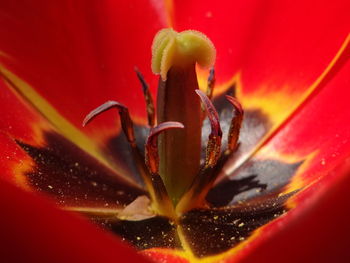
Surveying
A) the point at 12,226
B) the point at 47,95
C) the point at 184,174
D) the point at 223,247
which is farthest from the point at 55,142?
the point at 12,226

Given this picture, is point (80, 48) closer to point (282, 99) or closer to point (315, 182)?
point (282, 99)

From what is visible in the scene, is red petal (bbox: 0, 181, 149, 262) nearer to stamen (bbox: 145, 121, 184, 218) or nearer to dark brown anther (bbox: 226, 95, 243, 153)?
stamen (bbox: 145, 121, 184, 218)

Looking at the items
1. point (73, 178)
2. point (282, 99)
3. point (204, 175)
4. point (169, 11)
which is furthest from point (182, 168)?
point (169, 11)

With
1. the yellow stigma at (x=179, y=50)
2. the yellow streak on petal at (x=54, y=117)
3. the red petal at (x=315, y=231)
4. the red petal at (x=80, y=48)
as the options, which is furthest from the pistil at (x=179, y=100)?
the red petal at (x=315, y=231)

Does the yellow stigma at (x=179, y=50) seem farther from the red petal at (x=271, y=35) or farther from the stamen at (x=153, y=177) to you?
the red petal at (x=271, y=35)

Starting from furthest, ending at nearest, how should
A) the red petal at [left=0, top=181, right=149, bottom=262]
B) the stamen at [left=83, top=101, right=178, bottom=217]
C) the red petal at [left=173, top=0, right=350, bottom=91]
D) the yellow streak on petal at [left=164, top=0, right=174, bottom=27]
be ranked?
the yellow streak on petal at [left=164, top=0, right=174, bottom=27], the red petal at [left=173, top=0, right=350, bottom=91], the stamen at [left=83, top=101, right=178, bottom=217], the red petal at [left=0, top=181, right=149, bottom=262]

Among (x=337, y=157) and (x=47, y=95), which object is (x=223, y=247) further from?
(x=47, y=95)

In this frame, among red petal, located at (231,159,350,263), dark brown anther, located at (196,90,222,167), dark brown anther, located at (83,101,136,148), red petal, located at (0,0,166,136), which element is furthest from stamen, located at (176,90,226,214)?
red petal, located at (231,159,350,263)
